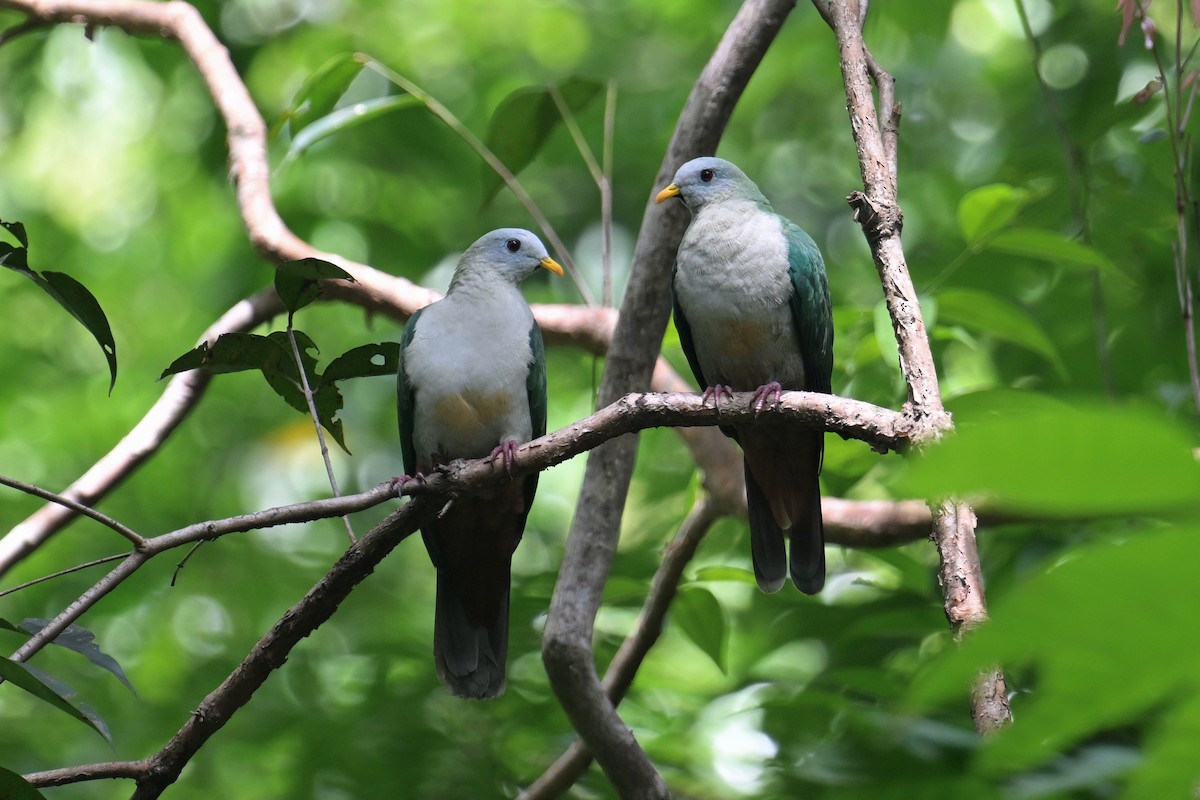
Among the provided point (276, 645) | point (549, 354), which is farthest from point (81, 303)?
point (549, 354)

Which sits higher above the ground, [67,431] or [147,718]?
[67,431]

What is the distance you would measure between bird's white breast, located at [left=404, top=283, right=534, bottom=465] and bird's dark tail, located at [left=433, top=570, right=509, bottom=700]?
52 centimetres

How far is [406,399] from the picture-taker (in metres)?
3.95

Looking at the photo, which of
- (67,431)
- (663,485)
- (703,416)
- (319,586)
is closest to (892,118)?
(703,416)

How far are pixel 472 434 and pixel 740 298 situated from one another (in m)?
1.07

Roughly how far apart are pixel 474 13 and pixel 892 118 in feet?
17.6

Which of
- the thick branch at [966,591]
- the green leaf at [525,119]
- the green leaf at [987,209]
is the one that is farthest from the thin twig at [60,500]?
the green leaf at [987,209]

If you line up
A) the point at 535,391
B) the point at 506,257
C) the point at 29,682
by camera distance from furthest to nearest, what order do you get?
1. the point at 506,257
2. the point at 535,391
3. the point at 29,682

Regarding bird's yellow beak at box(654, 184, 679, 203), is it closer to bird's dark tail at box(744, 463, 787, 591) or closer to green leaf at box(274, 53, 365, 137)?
bird's dark tail at box(744, 463, 787, 591)

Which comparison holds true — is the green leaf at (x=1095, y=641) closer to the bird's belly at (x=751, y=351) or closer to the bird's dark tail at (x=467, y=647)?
the bird's belly at (x=751, y=351)

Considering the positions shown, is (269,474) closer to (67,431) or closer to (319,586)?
(67,431)

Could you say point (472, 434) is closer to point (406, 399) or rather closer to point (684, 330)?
point (406, 399)

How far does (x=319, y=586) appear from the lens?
256cm

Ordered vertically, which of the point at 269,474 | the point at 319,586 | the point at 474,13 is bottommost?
the point at 319,586
